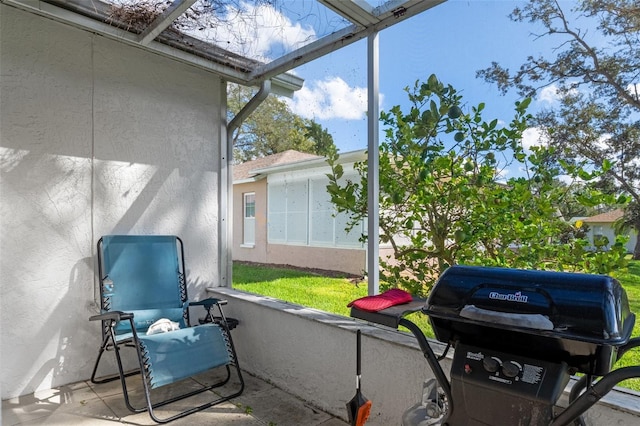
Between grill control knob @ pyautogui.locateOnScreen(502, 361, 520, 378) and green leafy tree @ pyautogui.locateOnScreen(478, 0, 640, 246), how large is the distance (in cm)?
120

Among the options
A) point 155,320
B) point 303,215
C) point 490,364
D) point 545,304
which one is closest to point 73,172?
point 155,320

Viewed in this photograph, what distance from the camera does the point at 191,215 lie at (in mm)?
3756

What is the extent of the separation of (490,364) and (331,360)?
1.57 meters

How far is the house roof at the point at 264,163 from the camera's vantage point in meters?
8.01

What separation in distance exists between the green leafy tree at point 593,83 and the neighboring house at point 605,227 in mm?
83

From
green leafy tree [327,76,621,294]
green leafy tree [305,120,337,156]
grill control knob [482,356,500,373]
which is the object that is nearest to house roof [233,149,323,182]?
green leafy tree [305,120,337,156]

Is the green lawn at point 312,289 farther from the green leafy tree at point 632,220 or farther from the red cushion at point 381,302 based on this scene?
the red cushion at point 381,302

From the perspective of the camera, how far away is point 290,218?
27.9 feet

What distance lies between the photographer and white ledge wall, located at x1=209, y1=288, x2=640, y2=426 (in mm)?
2111

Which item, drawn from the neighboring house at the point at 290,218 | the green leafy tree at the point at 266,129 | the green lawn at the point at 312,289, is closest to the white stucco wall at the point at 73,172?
the green leafy tree at the point at 266,129

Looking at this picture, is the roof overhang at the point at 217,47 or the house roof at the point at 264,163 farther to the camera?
the house roof at the point at 264,163

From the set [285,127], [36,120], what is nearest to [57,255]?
[36,120]

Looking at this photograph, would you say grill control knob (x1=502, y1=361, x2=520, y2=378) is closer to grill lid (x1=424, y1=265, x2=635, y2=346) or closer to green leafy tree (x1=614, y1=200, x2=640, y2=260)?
grill lid (x1=424, y1=265, x2=635, y2=346)

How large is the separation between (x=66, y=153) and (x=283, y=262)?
5763 mm
